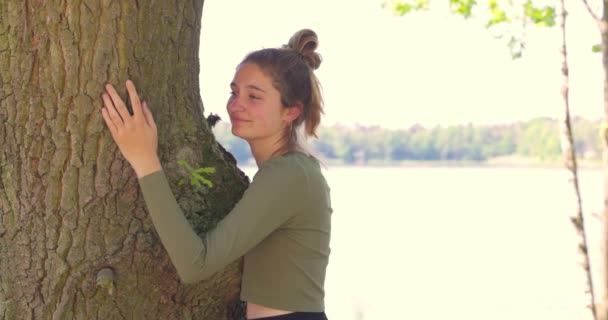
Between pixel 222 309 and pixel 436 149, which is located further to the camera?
pixel 436 149

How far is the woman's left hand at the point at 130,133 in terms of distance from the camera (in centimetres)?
228

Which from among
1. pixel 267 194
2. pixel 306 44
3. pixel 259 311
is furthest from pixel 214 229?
pixel 306 44

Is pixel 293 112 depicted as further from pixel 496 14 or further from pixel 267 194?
pixel 496 14

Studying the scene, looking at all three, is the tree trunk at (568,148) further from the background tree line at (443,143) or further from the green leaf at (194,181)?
the background tree line at (443,143)

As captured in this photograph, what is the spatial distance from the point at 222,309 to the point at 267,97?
0.77 meters

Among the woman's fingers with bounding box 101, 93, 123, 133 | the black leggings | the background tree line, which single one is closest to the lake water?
the black leggings

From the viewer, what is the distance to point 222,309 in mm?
2691

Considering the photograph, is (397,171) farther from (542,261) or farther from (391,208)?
(542,261)

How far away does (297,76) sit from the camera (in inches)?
102

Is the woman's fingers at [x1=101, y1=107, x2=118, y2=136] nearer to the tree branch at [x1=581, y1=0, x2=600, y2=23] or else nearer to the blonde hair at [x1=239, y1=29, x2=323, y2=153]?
the blonde hair at [x1=239, y1=29, x2=323, y2=153]

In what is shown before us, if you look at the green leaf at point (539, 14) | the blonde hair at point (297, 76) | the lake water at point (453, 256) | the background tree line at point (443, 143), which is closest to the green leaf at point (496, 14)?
the green leaf at point (539, 14)

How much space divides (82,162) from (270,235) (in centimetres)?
63

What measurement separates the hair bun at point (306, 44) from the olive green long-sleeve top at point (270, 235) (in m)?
0.37

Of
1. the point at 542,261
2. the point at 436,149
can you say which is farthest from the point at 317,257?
the point at 436,149
